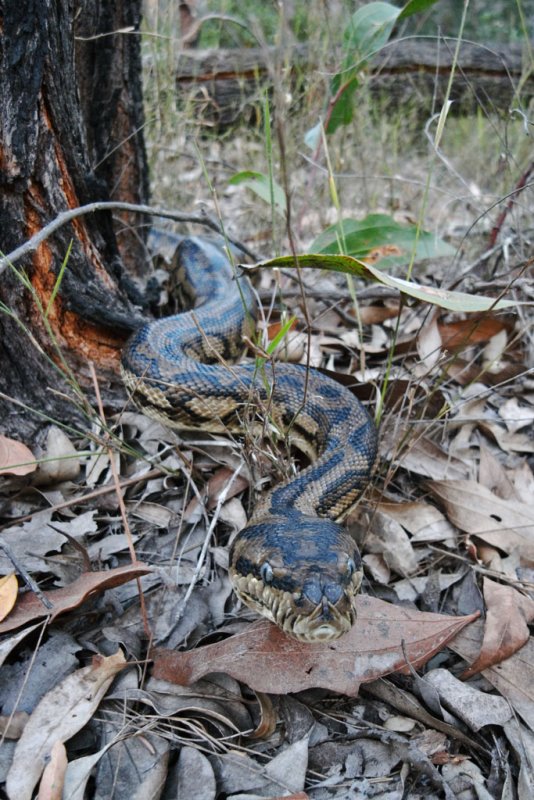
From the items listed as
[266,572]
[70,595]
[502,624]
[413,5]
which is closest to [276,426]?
[266,572]

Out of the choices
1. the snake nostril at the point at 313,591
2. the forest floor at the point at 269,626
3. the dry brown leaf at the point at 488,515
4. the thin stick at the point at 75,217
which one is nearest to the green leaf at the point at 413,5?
the forest floor at the point at 269,626

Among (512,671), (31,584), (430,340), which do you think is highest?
(430,340)

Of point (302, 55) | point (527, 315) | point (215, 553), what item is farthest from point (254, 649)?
point (302, 55)

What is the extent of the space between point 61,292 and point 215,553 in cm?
168

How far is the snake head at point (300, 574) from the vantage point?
91.0 inches

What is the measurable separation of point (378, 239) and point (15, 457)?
97.5 inches

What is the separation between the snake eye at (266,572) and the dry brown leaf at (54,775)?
91 cm

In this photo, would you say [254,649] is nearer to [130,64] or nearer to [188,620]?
[188,620]

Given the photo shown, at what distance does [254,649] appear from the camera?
8.29ft

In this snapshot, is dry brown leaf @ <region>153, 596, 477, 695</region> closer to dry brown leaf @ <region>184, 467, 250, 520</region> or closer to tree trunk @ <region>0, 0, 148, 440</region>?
dry brown leaf @ <region>184, 467, 250, 520</region>

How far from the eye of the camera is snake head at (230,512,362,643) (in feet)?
7.58

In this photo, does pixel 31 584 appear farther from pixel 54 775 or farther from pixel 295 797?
pixel 295 797

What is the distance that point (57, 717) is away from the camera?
2.35m

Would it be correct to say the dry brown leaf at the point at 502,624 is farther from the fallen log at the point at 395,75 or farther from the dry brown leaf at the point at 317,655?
the fallen log at the point at 395,75
